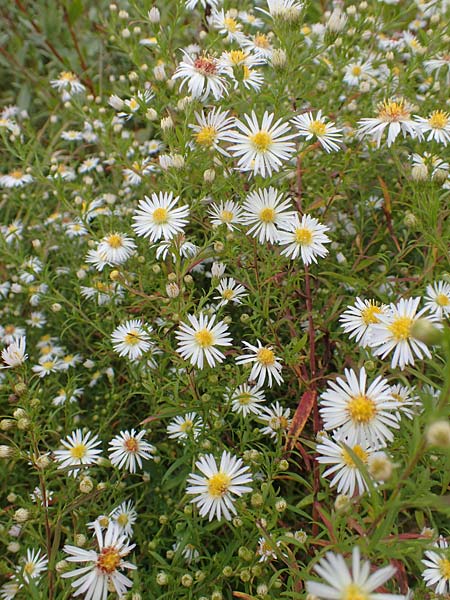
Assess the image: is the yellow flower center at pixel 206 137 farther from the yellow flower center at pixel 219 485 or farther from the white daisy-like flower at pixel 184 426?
the yellow flower center at pixel 219 485

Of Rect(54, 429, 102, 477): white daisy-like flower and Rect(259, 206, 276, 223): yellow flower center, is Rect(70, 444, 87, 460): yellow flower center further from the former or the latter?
Rect(259, 206, 276, 223): yellow flower center

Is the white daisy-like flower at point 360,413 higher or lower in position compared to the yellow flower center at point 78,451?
lower

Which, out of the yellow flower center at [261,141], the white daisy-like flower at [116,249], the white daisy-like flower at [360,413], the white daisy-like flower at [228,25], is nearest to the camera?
the white daisy-like flower at [360,413]

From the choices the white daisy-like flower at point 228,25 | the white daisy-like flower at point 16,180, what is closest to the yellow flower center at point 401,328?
the white daisy-like flower at point 228,25

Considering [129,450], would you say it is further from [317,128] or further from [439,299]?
[317,128]

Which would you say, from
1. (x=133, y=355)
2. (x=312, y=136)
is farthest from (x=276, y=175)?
(x=133, y=355)

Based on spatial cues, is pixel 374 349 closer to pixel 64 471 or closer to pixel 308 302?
pixel 308 302
